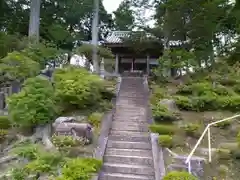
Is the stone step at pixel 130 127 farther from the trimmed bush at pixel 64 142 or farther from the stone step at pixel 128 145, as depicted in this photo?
the trimmed bush at pixel 64 142

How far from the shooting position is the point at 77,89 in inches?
313

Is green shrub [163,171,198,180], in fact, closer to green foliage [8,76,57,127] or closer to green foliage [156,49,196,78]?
green foliage [8,76,57,127]

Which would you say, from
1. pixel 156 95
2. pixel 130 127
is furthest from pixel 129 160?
pixel 156 95

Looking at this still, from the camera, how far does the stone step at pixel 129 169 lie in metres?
5.75

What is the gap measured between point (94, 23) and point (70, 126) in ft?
32.0

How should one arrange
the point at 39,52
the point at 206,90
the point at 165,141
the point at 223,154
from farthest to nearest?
1. the point at 39,52
2. the point at 206,90
3. the point at 165,141
4. the point at 223,154

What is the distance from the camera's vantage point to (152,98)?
1002 cm

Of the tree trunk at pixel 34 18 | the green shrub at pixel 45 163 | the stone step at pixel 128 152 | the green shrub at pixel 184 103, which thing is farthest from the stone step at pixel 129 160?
the tree trunk at pixel 34 18

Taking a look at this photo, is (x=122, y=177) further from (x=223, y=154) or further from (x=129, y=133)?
(x=223, y=154)

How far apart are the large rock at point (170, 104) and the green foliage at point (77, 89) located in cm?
254

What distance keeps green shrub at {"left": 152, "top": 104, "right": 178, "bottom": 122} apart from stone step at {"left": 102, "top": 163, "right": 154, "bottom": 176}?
2.55 m

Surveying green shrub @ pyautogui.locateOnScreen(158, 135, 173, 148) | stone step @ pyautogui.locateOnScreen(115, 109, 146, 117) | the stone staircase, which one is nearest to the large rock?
the stone staircase

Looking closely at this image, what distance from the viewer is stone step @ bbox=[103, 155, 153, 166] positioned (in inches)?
239

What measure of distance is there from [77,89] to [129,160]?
3089mm
